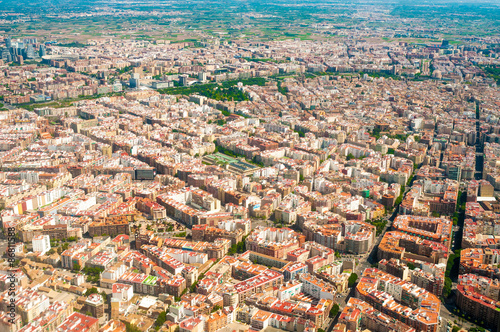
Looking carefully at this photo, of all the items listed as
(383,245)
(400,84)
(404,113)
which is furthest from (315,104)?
(383,245)

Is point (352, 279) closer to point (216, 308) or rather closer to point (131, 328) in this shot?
point (216, 308)

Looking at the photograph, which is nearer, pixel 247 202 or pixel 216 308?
pixel 216 308

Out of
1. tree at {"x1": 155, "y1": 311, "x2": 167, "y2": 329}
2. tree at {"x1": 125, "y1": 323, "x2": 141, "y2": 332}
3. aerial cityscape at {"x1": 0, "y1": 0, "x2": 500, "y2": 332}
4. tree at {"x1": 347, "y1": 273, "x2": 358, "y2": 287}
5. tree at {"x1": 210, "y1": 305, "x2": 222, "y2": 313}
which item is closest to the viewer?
tree at {"x1": 125, "y1": 323, "x2": 141, "y2": 332}

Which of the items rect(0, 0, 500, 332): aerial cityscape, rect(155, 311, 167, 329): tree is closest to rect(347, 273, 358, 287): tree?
rect(0, 0, 500, 332): aerial cityscape

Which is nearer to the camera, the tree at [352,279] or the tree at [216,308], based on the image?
the tree at [216,308]

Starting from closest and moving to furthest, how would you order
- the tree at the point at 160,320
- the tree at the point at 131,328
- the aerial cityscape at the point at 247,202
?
1. the tree at the point at 131,328
2. the tree at the point at 160,320
3. the aerial cityscape at the point at 247,202

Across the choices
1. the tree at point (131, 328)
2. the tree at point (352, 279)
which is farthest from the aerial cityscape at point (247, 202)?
the tree at point (352, 279)

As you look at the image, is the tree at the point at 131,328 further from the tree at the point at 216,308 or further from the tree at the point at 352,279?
the tree at the point at 352,279

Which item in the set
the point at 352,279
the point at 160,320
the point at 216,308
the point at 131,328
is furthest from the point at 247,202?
the point at 131,328

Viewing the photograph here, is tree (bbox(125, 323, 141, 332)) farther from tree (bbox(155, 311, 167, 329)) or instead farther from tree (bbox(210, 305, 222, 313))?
tree (bbox(210, 305, 222, 313))

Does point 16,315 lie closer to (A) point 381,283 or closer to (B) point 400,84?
(A) point 381,283
